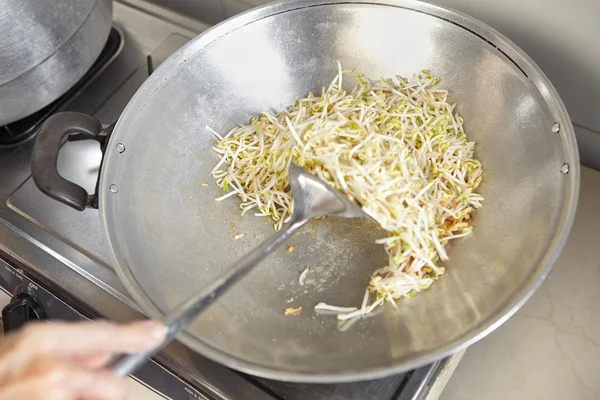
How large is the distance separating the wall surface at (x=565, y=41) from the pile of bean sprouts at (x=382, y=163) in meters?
0.19

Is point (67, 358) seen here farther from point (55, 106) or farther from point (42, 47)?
point (55, 106)

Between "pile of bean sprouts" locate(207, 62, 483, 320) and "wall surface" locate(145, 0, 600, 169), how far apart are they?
0.19 metres

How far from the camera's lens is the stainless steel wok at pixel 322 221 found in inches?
36.4

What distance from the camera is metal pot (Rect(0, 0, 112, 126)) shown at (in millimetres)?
1109

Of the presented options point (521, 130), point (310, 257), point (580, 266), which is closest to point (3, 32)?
point (310, 257)

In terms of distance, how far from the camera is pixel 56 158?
106cm

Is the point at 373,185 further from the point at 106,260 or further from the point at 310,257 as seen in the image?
the point at 106,260

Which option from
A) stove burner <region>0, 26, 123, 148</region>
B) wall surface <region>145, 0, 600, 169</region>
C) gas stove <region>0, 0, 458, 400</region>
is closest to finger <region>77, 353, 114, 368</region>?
gas stove <region>0, 0, 458, 400</region>

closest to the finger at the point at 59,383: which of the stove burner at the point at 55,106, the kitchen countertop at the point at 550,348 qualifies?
the kitchen countertop at the point at 550,348

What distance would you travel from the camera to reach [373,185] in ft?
3.46

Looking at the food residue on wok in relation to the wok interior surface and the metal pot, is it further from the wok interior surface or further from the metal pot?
the metal pot

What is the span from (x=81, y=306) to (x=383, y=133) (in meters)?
0.67

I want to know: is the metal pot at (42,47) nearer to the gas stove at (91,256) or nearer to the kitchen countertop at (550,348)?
the gas stove at (91,256)

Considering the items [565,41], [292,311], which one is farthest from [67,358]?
[565,41]
